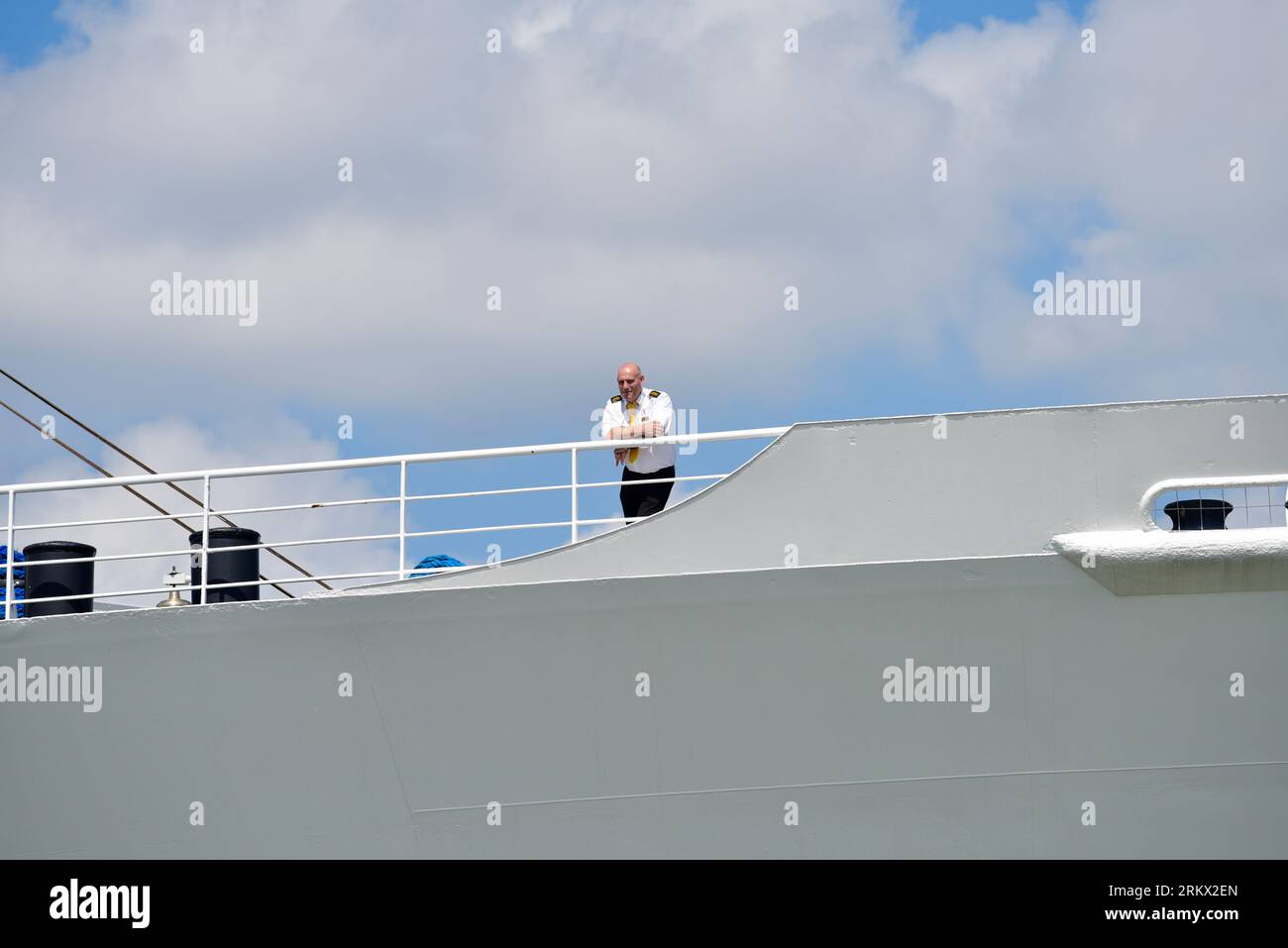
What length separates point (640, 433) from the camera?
368 inches

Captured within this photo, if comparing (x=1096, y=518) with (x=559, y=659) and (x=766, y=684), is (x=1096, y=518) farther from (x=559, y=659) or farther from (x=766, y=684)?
(x=559, y=659)

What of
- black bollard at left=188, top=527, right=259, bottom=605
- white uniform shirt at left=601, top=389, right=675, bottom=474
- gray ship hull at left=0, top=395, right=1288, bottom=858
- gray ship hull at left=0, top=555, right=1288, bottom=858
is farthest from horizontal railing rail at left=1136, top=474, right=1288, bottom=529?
black bollard at left=188, top=527, right=259, bottom=605

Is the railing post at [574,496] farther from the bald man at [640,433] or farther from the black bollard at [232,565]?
the black bollard at [232,565]

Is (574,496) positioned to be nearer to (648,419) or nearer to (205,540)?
(648,419)

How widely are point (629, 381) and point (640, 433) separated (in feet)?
1.10

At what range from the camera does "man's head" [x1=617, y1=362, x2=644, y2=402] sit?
370 inches

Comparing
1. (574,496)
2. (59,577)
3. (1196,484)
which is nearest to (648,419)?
(574,496)

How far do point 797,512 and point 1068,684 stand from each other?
1.74 meters

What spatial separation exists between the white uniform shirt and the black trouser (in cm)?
6

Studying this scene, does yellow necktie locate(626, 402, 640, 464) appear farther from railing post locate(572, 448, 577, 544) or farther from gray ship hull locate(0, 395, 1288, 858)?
gray ship hull locate(0, 395, 1288, 858)

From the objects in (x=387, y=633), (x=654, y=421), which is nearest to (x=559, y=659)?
(x=387, y=633)

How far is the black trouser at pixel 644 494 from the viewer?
9.34m
